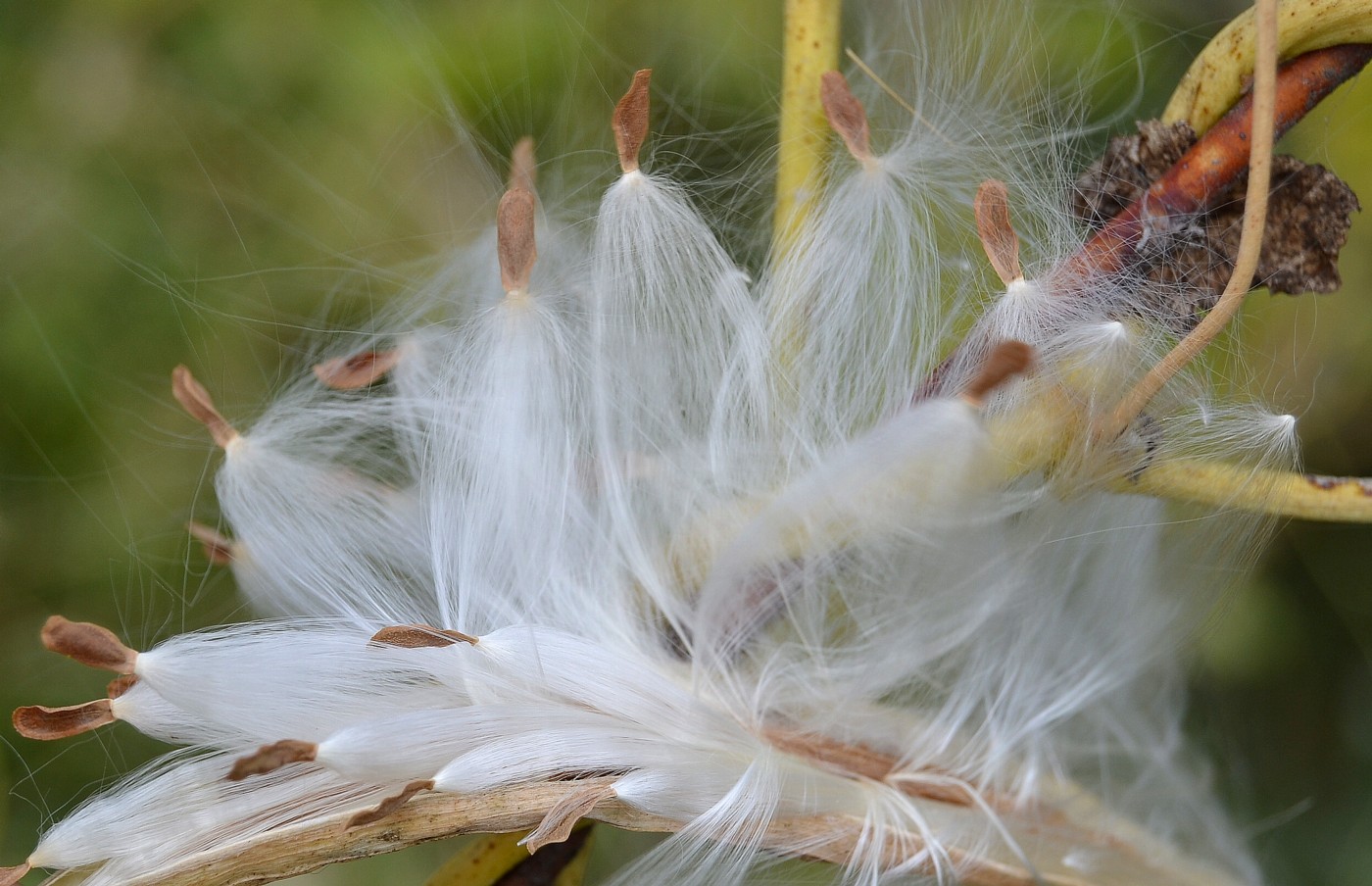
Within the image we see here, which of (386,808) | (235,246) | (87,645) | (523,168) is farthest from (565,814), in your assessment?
(235,246)

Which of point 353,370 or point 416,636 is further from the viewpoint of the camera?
point 353,370

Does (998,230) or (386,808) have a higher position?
(998,230)

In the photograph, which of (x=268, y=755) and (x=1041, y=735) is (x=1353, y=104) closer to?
A: (x=1041, y=735)

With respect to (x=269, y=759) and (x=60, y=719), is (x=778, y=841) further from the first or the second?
(x=60, y=719)

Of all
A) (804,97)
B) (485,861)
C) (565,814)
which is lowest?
(485,861)

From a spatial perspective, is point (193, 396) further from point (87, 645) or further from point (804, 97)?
point (804, 97)

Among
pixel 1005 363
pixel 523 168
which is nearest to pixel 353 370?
pixel 523 168

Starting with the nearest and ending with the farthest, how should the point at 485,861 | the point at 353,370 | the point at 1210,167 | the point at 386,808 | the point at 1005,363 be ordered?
the point at 1005,363
the point at 386,808
the point at 1210,167
the point at 485,861
the point at 353,370

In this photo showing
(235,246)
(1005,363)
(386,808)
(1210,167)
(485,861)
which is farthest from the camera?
(235,246)
